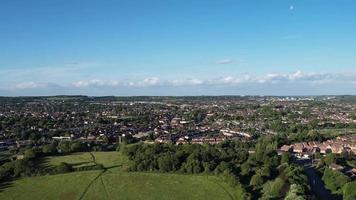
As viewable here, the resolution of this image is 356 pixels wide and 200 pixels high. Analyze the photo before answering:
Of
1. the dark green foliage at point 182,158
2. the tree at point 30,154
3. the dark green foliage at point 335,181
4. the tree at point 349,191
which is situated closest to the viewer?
the tree at point 349,191

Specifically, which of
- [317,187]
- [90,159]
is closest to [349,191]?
[317,187]

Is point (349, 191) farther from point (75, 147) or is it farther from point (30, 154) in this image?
point (75, 147)

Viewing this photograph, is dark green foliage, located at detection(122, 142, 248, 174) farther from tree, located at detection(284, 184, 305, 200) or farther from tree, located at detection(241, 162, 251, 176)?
tree, located at detection(284, 184, 305, 200)

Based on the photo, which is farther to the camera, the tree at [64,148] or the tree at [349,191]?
the tree at [64,148]

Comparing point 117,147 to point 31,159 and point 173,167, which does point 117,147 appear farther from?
point 173,167

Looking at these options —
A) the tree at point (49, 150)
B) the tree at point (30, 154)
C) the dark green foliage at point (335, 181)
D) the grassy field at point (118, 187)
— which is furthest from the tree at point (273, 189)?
the tree at point (49, 150)

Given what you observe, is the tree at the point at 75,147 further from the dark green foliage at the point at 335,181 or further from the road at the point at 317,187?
the dark green foliage at the point at 335,181

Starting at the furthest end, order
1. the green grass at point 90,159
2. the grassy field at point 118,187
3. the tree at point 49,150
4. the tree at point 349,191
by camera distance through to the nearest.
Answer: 1. the tree at point 49,150
2. the green grass at point 90,159
3. the grassy field at point 118,187
4. the tree at point 349,191

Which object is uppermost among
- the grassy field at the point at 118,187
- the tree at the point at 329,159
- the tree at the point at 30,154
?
the tree at the point at 30,154
